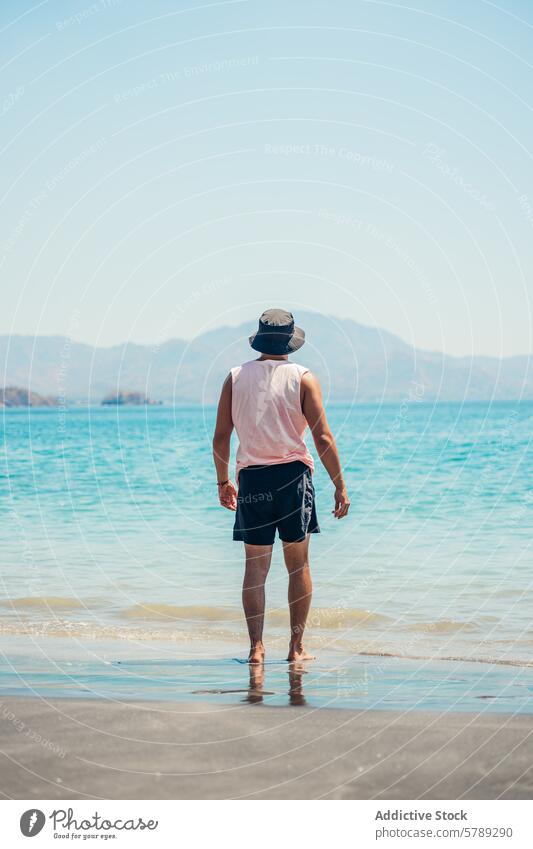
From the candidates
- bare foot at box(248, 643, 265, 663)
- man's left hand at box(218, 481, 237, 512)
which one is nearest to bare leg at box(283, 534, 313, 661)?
Answer: bare foot at box(248, 643, 265, 663)

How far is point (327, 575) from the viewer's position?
10.7m

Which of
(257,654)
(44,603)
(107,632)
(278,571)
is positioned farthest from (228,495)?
(278,571)

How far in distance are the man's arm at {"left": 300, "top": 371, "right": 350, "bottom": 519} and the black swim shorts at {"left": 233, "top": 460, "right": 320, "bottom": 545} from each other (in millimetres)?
156

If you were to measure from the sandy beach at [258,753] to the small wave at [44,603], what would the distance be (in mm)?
4280

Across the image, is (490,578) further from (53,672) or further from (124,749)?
(124,749)

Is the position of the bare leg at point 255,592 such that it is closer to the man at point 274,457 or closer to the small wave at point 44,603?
the man at point 274,457

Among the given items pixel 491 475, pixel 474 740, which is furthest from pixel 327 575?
pixel 491 475

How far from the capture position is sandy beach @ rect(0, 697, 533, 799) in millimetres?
4035

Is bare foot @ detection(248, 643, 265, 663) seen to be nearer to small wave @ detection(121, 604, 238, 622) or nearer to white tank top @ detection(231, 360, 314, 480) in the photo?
white tank top @ detection(231, 360, 314, 480)

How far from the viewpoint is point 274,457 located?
253 inches

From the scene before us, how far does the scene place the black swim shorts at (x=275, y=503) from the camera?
6.41 metres

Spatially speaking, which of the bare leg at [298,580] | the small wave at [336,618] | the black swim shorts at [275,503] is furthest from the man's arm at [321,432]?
the small wave at [336,618]
